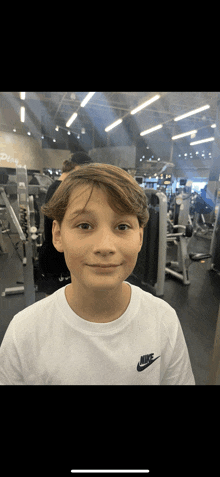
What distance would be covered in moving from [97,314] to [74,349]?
0.36ft

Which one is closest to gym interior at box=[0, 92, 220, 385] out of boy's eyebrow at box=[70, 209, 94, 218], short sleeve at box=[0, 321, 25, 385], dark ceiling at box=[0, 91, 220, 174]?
dark ceiling at box=[0, 91, 220, 174]

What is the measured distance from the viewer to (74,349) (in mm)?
605

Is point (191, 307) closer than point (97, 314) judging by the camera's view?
No

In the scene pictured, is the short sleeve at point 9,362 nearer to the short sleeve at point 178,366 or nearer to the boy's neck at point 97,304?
the boy's neck at point 97,304

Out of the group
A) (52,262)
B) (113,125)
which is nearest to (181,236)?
(113,125)

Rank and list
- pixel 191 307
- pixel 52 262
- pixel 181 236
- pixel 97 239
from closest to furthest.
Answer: pixel 97 239 → pixel 52 262 → pixel 191 307 → pixel 181 236

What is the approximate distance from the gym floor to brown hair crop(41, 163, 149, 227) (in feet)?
1.37

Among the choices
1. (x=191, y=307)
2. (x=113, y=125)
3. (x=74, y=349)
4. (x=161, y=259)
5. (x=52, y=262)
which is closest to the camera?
(x=74, y=349)

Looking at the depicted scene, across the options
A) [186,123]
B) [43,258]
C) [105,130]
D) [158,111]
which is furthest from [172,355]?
[186,123]

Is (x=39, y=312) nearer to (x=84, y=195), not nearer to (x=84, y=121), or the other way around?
(x=84, y=195)

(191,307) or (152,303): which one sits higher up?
(152,303)

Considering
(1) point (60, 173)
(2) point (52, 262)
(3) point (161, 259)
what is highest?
(1) point (60, 173)

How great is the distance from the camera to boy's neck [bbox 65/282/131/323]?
61cm

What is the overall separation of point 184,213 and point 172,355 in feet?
8.78
